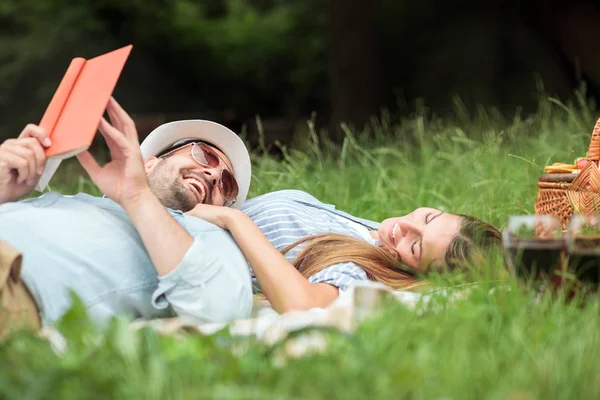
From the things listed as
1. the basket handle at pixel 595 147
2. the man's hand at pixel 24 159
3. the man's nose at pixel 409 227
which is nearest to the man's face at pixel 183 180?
the man's hand at pixel 24 159

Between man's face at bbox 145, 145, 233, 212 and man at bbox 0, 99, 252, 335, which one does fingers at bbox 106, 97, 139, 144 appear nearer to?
man at bbox 0, 99, 252, 335

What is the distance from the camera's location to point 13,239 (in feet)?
8.32

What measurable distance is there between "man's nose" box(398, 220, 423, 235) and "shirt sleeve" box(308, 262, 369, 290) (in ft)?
0.79

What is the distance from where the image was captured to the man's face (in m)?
3.17

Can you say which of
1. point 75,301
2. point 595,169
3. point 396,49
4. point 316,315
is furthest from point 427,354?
point 396,49

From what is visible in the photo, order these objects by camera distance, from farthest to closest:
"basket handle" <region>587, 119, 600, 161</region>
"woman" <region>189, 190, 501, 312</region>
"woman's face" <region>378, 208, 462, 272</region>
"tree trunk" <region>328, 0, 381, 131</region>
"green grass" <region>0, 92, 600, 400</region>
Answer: "tree trunk" <region>328, 0, 381, 131</region>, "basket handle" <region>587, 119, 600, 161</region>, "woman's face" <region>378, 208, 462, 272</region>, "woman" <region>189, 190, 501, 312</region>, "green grass" <region>0, 92, 600, 400</region>

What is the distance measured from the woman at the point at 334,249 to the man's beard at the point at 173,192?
5.7 inches

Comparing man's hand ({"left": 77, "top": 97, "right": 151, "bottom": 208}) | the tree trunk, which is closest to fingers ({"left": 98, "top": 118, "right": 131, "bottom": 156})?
man's hand ({"left": 77, "top": 97, "right": 151, "bottom": 208})

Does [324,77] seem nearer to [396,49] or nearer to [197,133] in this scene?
[396,49]

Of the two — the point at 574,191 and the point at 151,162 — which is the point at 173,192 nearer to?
the point at 151,162

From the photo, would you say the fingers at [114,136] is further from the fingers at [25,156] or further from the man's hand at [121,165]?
the fingers at [25,156]

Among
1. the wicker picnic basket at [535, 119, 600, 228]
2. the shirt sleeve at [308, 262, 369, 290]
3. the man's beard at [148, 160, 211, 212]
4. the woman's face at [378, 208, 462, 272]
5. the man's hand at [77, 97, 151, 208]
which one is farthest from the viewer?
the wicker picnic basket at [535, 119, 600, 228]

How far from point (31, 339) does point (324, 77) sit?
9.00m

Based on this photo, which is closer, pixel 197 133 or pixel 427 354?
pixel 427 354
